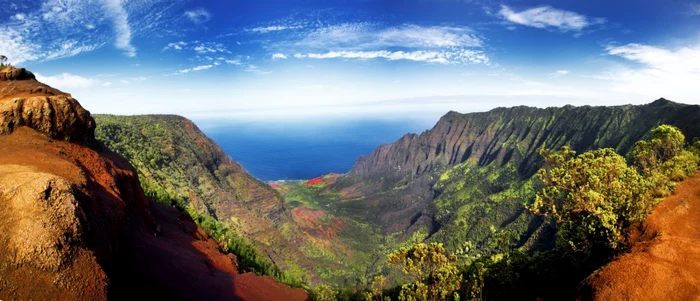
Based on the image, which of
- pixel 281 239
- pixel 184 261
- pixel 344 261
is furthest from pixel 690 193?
pixel 344 261

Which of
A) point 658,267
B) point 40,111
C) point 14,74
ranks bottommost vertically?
point 658,267

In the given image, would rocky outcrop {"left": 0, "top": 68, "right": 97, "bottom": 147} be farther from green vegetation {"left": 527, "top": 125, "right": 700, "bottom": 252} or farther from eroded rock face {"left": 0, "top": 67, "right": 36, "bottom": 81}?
green vegetation {"left": 527, "top": 125, "right": 700, "bottom": 252}

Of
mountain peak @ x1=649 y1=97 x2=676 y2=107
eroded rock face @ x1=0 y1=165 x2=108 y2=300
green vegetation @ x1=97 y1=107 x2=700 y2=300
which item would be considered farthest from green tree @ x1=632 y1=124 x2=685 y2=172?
mountain peak @ x1=649 y1=97 x2=676 y2=107

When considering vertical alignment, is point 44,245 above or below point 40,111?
below

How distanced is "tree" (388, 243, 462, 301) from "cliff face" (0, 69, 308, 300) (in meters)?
10.5

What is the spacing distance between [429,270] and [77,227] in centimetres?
1968

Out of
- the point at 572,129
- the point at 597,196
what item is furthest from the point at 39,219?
the point at 572,129

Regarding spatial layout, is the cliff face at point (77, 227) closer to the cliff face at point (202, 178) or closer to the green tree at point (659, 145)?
the green tree at point (659, 145)

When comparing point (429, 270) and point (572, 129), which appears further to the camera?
point (572, 129)

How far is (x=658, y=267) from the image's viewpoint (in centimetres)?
1797

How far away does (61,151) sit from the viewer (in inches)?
821

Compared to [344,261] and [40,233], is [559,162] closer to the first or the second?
[40,233]

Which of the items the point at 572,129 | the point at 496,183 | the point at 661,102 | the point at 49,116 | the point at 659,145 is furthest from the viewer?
the point at 572,129

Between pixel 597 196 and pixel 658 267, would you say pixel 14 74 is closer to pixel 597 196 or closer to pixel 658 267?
pixel 597 196
